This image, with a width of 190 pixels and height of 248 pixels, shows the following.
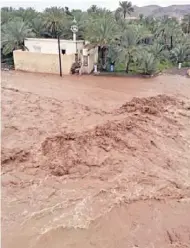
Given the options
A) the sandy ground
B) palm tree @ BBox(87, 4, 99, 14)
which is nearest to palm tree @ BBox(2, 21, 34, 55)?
the sandy ground

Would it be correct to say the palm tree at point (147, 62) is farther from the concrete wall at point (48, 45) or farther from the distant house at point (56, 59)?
the concrete wall at point (48, 45)

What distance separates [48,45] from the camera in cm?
2153

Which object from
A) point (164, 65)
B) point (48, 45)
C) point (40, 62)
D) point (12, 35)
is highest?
point (12, 35)

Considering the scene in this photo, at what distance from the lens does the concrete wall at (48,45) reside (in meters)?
20.6

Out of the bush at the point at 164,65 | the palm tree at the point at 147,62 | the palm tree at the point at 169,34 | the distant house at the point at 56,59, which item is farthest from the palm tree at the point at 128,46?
the palm tree at the point at 169,34

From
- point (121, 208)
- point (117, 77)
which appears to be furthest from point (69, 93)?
point (121, 208)

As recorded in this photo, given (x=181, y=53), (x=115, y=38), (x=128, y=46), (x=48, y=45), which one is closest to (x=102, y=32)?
(x=115, y=38)

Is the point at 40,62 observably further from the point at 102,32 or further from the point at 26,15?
the point at 26,15

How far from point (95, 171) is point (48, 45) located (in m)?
14.8

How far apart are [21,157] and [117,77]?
11311 millimetres

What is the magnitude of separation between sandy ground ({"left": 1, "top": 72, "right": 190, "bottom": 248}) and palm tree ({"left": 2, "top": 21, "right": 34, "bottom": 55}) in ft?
24.8

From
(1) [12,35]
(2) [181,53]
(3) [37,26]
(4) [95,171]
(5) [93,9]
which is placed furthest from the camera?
(5) [93,9]

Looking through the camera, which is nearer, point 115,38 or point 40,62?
point 115,38

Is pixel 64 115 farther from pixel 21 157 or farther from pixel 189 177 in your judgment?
pixel 189 177
